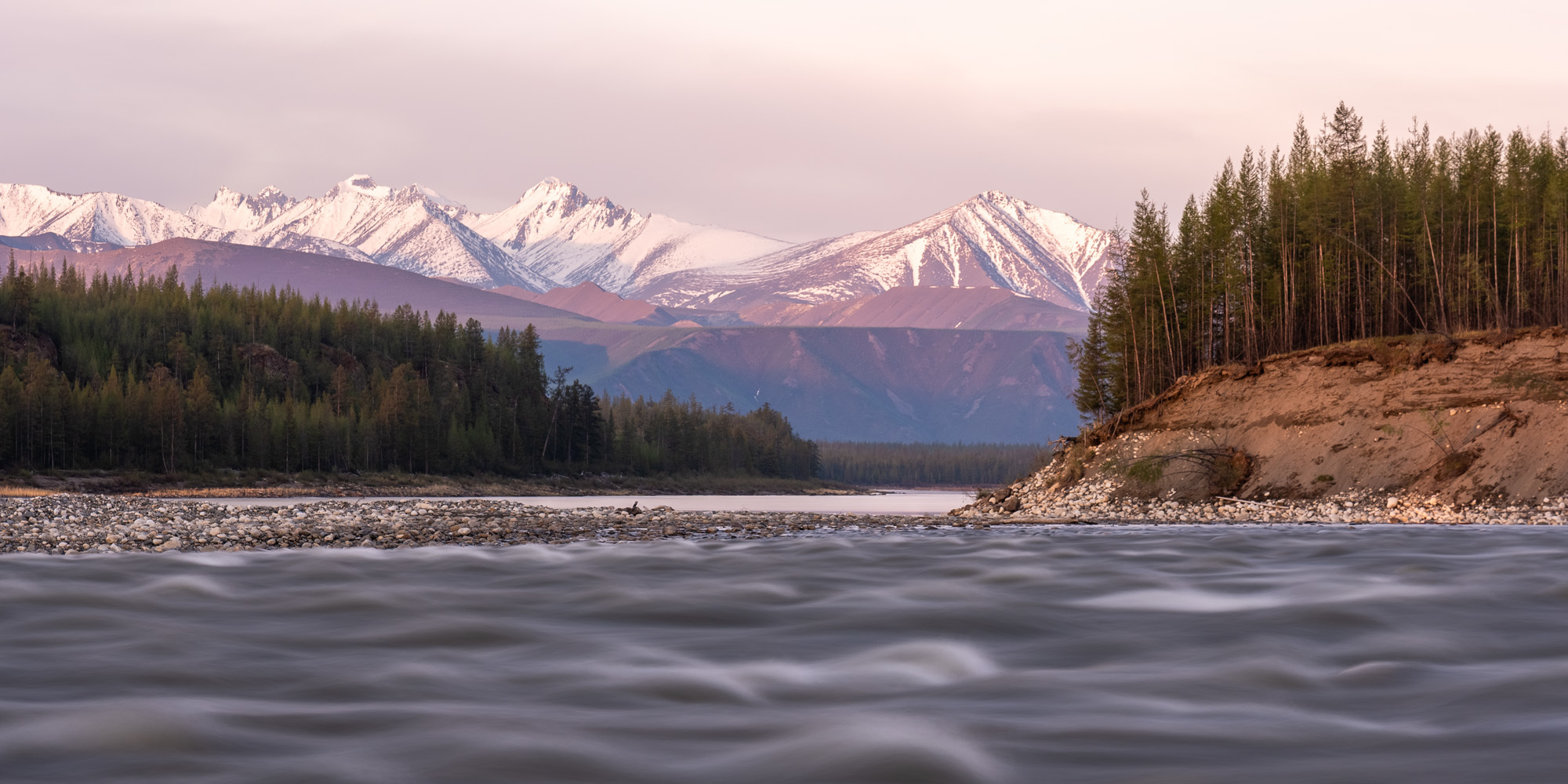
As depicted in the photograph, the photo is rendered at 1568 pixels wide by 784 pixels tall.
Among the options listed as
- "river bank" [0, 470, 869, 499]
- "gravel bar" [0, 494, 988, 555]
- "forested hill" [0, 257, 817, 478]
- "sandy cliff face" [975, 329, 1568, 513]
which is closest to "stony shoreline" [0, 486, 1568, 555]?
"gravel bar" [0, 494, 988, 555]

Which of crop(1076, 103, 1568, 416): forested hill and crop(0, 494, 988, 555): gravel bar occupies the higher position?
crop(1076, 103, 1568, 416): forested hill

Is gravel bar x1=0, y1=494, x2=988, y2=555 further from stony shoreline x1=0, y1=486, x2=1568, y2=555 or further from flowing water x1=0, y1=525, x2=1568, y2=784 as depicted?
flowing water x1=0, y1=525, x2=1568, y2=784

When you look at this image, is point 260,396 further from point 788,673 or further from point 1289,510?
point 788,673

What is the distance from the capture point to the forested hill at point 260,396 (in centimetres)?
12950

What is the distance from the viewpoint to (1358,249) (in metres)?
64.8

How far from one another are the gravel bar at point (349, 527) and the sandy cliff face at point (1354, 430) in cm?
1332

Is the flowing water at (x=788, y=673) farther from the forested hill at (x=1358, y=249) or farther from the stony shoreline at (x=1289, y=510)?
the forested hill at (x=1358, y=249)

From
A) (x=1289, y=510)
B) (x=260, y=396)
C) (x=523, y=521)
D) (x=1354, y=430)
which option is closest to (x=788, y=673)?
(x=523, y=521)

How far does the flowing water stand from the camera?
26.9 ft

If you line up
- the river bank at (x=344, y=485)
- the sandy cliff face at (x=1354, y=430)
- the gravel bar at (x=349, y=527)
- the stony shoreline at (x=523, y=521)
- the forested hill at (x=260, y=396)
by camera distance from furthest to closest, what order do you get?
the forested hill at (x=260, y=396), the river bank at (x=344, y=485), the sandy cliff face at (x=1354, y=430), the stony shoreline at (x=523, y=521), the gravel bar at (x=349, y=527)

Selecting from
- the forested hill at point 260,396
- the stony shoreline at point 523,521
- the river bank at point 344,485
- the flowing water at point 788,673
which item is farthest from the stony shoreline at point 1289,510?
the forested hill at point 260,396

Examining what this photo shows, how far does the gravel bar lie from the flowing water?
6.85 metres

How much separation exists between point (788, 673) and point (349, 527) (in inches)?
1109

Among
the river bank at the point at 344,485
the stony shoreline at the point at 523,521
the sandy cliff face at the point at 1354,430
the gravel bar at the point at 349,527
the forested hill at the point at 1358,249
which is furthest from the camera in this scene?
the river bank at the point at 344,485
